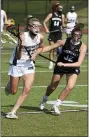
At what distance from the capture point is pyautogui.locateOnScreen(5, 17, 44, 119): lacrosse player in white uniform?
30.9 ft

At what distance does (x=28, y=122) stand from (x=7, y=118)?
1.54ft

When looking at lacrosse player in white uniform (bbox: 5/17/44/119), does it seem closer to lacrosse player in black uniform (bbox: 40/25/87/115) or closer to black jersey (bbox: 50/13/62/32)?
lacrosse player in black uniform (bbox: 40/25/87/115)

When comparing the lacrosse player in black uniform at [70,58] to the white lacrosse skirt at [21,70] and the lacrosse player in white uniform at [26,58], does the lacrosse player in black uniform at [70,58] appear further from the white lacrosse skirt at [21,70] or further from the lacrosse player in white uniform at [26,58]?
the white lacrosse skirt at [21,70]

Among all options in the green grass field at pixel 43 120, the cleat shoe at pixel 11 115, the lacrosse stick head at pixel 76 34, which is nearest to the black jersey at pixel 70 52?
the lacrosse stick head at pixel 76 34

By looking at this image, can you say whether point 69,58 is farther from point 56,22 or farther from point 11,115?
point 56,22

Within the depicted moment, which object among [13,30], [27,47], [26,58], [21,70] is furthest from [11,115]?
[13,30]

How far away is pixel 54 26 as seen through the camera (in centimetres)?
1834

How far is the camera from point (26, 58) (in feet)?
31.3

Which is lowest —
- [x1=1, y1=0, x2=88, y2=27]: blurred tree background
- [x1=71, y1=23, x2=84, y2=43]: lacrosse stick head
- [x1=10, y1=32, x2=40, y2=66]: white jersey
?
[x1=1, y1=0, x2=88, y2=27]: blurred tree background

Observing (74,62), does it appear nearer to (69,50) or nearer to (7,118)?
(69,50)

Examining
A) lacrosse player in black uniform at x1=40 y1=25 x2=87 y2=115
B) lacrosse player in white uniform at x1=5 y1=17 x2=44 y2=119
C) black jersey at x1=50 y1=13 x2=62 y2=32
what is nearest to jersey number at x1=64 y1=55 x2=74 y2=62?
lacrosse player in black uniform at x1=40 y1=25 x2=87 y2=115

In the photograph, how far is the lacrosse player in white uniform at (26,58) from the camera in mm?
9406

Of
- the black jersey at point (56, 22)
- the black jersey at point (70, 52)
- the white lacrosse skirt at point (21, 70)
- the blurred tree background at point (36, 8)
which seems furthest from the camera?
the blurred tree background at point (36, 8)

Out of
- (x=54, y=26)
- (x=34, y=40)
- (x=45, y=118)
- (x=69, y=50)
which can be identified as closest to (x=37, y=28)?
(x=34, y=40)
